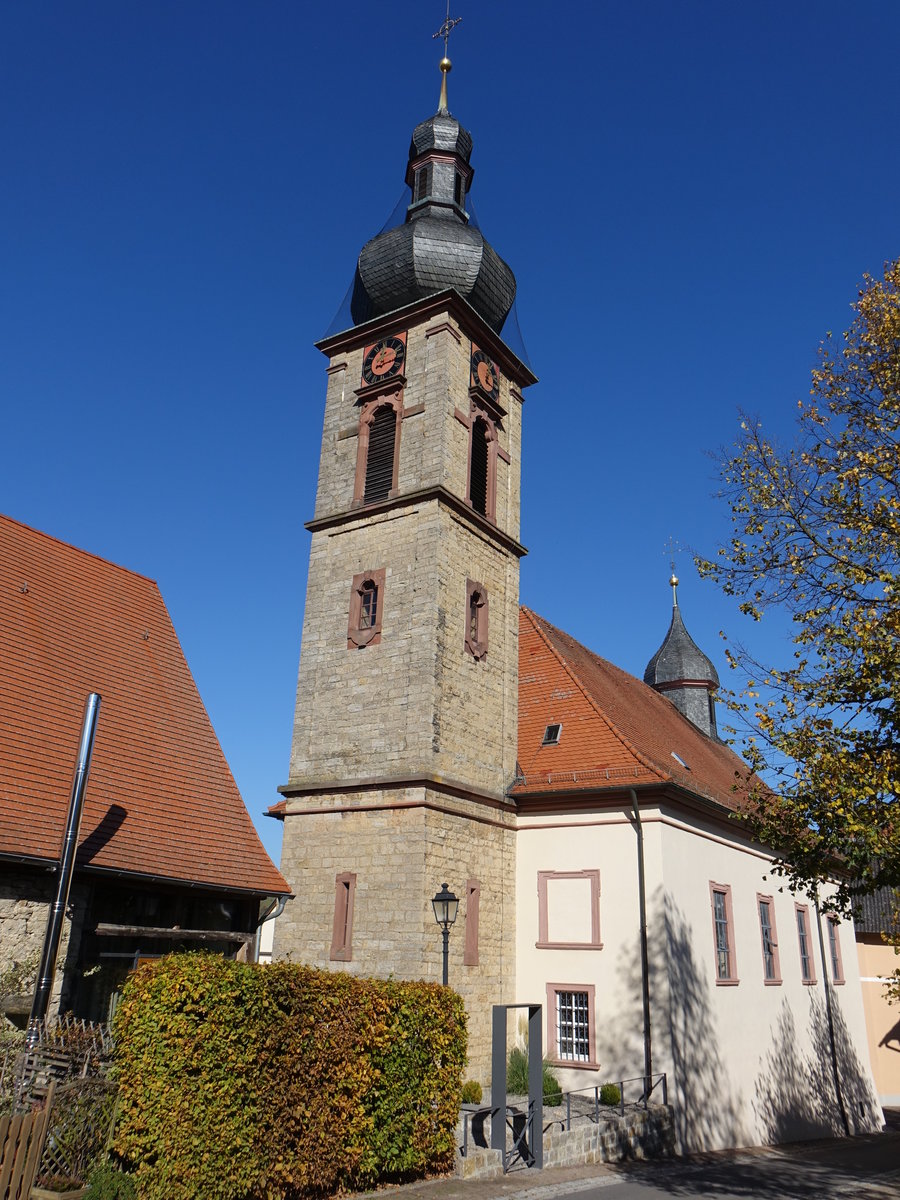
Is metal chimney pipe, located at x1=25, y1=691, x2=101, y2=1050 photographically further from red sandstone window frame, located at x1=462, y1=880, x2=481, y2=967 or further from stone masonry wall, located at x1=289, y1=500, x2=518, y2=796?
red sandstone window frame, located at x1=462, y1=880, x2=481, y2=967

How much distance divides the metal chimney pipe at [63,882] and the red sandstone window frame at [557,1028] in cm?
913

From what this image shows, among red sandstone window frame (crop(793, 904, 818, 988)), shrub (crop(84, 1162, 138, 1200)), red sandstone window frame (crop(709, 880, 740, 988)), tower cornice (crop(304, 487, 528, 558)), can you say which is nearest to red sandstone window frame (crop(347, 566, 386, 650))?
tower cornice (crop(304, 487, 528, 558))

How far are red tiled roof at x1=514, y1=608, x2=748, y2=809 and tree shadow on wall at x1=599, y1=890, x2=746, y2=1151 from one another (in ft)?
8.23

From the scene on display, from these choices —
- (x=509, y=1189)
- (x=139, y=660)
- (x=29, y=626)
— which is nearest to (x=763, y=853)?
(x=509, y=1189)

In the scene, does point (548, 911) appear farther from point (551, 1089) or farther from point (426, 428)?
point (426, 428)

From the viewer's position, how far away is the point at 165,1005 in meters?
8.31

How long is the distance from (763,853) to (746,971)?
10.6ft

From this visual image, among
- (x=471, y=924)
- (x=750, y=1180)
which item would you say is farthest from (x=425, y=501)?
(x=750, y=1180)

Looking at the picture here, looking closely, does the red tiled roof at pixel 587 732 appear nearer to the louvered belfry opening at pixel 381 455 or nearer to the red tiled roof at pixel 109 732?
the louvered belfry opening at pixel 381 455

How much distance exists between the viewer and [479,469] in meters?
20.0

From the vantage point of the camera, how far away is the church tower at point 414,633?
15.9 metres

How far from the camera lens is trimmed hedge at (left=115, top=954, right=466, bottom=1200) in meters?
8.01

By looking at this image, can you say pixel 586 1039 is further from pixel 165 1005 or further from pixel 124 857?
pixel 165 1005

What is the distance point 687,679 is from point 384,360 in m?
16.6
